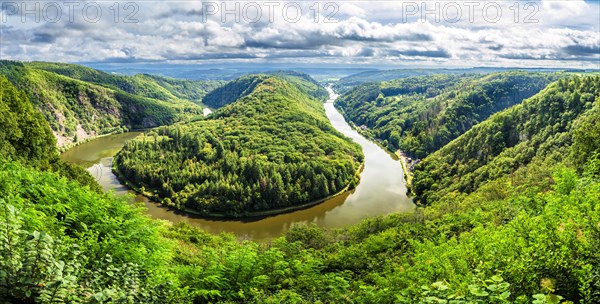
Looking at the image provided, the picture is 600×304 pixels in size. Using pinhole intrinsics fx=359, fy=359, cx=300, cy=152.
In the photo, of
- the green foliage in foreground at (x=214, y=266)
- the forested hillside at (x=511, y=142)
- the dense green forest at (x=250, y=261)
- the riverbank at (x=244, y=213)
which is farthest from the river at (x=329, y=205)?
the green foliage in foreground at (x=214, y=266)

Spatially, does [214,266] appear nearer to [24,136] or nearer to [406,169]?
[24,136]

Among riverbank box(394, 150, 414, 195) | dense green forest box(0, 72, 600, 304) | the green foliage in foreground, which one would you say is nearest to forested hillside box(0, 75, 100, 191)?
dense green forest box(0, 72, 600, 304)

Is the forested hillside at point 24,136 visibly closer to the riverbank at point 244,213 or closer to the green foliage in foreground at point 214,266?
the riverbank at point 244,213

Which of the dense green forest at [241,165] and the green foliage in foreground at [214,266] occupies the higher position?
the green foliage in foreground at [214,266]

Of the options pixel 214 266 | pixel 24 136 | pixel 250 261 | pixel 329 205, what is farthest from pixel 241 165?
pixel 214 266

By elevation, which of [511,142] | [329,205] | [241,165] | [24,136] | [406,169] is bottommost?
[329,205]

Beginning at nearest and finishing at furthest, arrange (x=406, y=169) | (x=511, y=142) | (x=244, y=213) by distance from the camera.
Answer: (x=244, y=213)
(x=511, y=142)
(x=406, y=169)
